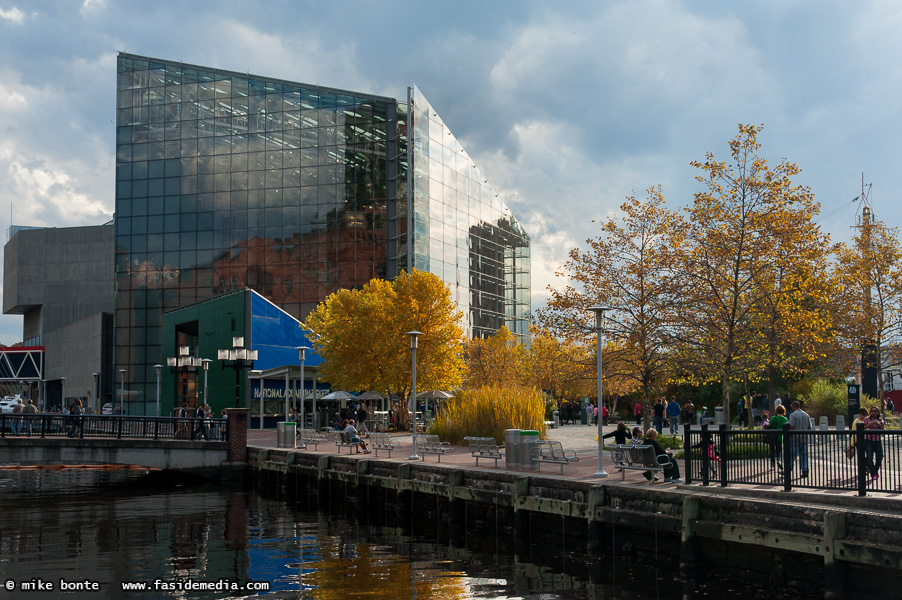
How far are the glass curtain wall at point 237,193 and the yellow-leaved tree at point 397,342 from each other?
1729cm

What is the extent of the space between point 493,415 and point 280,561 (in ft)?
45.8

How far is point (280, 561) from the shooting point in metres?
16.5

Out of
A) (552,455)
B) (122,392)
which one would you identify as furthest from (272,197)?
(552,455)

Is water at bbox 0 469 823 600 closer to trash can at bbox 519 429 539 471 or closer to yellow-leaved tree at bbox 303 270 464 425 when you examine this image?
trash can at bbox 519 429 539 471

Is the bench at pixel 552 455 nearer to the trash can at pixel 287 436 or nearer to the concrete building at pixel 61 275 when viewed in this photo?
the trash can at pixel 287 436

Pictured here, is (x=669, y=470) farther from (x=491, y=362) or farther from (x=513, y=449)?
(x=491, y=362)

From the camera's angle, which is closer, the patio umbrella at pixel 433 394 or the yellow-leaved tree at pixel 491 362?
the patio umbrella at pixel 433 394

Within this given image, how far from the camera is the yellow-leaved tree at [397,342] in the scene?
4512cm

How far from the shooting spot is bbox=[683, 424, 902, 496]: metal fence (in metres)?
13.6

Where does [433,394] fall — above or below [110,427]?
above

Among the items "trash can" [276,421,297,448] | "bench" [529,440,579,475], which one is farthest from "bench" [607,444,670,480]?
"trash can" [276,421,297,448]

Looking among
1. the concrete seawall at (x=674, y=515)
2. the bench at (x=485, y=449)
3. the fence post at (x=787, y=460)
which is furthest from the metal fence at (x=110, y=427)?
the fence post at (x=787, y=460)

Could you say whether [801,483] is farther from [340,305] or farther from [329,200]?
[329,200]

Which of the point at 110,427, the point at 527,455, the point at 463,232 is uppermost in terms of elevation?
the point at 463,232
